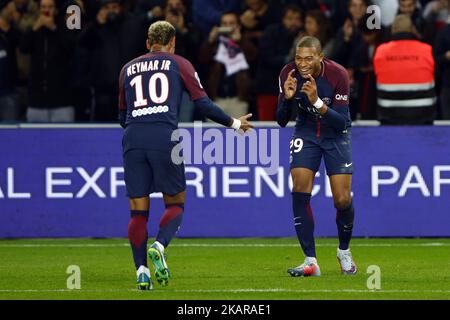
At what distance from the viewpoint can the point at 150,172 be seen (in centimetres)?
1155

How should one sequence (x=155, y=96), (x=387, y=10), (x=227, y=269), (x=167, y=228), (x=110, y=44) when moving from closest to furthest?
(x=155, y=96)
(x=167, y=228)
(x=227, y=269)
(x=110, y=44)
(x=387, y=10)

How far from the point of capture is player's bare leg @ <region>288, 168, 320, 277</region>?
12625 mm

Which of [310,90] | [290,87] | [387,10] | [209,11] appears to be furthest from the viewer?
[209,11]

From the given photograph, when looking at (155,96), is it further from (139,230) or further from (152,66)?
(139,230)

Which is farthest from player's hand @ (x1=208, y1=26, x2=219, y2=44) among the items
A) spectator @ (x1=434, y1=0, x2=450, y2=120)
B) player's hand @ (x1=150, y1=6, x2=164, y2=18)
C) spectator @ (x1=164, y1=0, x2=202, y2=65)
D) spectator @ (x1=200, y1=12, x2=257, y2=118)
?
spectator @ (x1=434, y1=0, x2=450, y2=120)

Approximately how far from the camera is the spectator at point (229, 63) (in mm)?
18047

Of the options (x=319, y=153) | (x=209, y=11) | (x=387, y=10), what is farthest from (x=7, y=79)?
(x=319, y=153)

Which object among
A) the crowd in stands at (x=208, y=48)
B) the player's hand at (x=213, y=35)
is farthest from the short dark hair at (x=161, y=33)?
the player's hand at (x=213, y=35)

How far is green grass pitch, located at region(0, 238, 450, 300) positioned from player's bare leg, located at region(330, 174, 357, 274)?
155 mm

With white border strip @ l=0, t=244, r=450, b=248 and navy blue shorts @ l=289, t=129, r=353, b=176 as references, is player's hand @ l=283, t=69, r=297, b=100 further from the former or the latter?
white border strip @ l=0, t=244, r=450, b=248

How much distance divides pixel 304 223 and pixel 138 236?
6.17 ft

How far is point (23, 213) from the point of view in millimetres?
16250

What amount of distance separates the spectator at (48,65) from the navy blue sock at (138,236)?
6.75 metres

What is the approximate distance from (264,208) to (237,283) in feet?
13.8
